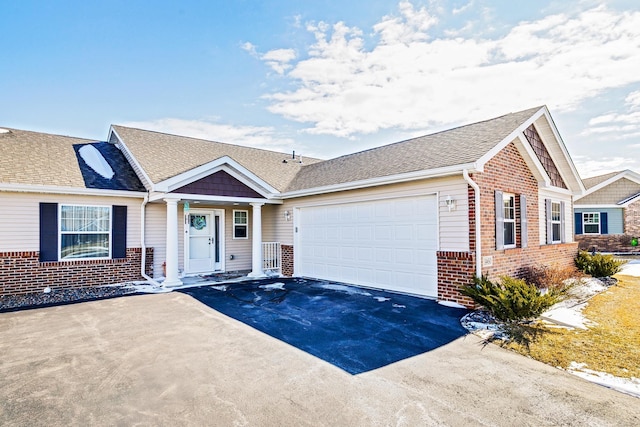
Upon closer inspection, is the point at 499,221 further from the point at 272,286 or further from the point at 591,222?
the point at 591,222

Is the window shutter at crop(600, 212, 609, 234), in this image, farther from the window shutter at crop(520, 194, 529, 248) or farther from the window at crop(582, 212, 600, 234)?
the window shutter at crop(520, 194, 529, 248)

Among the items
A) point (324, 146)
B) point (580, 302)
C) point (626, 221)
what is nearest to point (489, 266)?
point (580, 302)

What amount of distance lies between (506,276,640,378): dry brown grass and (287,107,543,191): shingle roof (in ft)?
11.9

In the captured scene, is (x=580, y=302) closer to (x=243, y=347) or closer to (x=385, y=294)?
(x=385, y=294)

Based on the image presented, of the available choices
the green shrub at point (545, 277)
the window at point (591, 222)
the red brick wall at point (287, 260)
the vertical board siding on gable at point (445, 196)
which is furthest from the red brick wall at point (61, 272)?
the window at point (591, 222)

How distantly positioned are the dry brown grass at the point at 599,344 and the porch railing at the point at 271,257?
8.80 m

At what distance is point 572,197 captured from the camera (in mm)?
12836

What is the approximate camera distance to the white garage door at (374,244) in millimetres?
8383

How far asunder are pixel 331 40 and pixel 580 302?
31.6 ft

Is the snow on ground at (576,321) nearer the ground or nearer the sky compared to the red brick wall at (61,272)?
nearer the ground

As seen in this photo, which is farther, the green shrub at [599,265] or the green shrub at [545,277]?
the green shrub at [599,265]

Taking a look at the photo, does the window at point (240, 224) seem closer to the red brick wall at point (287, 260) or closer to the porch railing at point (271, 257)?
the porch railing at point (271, 257)

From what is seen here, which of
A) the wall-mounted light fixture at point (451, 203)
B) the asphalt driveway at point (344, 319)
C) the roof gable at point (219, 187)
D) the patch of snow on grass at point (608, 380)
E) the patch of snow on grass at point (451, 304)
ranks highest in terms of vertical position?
the roof gable at point (219, 187)

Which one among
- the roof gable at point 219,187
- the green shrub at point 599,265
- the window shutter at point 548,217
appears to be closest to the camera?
the roof gable at point 219,187
